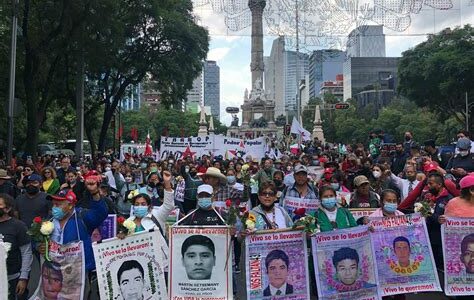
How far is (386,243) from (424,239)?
484 mm

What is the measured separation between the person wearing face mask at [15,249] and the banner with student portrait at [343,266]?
3.06m

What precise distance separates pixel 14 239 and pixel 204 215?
204cm

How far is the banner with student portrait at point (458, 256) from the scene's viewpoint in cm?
644

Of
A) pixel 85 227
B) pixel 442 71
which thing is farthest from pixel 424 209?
pixel 442 71

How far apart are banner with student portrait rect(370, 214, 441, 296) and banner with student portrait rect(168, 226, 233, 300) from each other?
5.66 ft

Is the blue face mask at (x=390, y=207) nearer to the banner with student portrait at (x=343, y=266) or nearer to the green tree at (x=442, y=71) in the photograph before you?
the banner with student portrait at (x=343, y=266)

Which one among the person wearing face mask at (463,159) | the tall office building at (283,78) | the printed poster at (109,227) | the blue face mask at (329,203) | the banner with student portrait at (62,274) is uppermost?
the tall office building at (283,78)

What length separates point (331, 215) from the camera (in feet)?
21.6

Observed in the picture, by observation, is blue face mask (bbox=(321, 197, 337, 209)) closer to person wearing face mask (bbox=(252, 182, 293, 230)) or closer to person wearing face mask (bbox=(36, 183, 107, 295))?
person wearing face mask (bbox=(252, 182, 293, 230))

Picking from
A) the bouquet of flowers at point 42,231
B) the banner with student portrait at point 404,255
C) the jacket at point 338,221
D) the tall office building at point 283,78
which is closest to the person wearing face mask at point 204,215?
the jacket at point 338,221

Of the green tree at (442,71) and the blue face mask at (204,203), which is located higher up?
the green tree at (442,71)

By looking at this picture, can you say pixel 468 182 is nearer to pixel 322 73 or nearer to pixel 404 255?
A: pixel 404 255

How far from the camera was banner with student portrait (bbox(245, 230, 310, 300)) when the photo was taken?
6.12 m

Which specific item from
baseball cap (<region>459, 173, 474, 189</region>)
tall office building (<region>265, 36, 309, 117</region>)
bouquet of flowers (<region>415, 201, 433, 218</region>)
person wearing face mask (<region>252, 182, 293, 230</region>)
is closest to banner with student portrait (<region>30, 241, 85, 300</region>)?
person wearing face mask (<region>252, 182, 293, 230</region>)
